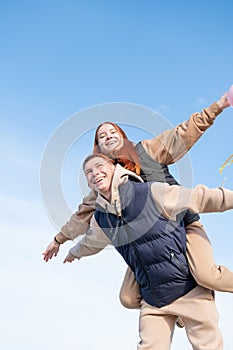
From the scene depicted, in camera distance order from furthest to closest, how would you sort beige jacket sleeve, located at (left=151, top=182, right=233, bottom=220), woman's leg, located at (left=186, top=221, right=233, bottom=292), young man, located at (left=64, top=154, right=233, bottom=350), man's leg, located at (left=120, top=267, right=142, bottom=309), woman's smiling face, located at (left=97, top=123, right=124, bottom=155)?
man's leg, located at (left=120, top=267, right=142, bottom=309), woman's smiling face, located at (left=97, top=123, right=124, bottom=155), woman's leg, located at (left=186, top=221, right=233, bottom=292), young man, located at (left=64, top=154, right=233, bottom=350), beige jacket sleeve, located at (left=151, top=182, right=233, bottom=220)

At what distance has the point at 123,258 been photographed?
3.39 m

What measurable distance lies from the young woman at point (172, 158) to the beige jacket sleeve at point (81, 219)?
379 millimetres

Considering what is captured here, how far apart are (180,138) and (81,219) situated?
31.6 inches

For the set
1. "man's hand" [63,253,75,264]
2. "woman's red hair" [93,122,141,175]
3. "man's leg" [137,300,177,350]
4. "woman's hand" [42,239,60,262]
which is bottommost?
"man's leg" [137,300,177,350]

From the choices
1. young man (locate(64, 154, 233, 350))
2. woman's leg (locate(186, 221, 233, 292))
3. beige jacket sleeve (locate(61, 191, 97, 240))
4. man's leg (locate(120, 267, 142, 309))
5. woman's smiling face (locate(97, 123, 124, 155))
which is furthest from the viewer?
beige jacket sleeve (locate(61, 191, 97, 240))

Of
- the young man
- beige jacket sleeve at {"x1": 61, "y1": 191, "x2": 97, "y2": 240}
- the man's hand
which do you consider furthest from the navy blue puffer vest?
the man's hand

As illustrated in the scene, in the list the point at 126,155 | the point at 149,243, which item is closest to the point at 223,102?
the point at 126,155

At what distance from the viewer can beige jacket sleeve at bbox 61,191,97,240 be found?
11.7ft

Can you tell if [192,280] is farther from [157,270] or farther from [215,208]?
[215,208]

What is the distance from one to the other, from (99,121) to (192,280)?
1030 millimetres

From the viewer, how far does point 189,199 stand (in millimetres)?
3008

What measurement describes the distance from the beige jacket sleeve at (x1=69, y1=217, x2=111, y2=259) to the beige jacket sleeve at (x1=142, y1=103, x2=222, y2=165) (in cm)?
54

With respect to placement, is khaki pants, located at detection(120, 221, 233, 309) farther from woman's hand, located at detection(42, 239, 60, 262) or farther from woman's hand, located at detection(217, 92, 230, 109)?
woman's hand, located at detection(42, 239, 60, 262)

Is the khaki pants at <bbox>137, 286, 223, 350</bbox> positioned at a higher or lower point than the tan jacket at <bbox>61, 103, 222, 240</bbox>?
lower
